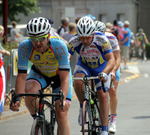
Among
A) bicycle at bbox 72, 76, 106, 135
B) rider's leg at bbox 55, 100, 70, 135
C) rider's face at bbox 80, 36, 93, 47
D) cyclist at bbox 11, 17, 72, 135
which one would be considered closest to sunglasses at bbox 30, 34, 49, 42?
cyclist at bbox 11, 17, 72, 135

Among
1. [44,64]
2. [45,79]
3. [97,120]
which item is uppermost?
[44,64]

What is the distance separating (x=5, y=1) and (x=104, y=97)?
8264 millimetres

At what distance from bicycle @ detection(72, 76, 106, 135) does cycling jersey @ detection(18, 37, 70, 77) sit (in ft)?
2.24

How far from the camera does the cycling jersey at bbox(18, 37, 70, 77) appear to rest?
6062mm

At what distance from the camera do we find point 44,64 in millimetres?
6297

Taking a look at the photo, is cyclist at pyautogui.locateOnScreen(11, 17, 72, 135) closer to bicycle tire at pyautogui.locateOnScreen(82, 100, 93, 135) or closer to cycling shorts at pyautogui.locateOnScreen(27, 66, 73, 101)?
cycling shorts at pyautogui.locateOnScreen(27, 66, 73, 101)

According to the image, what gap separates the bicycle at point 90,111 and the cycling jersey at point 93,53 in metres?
0.25

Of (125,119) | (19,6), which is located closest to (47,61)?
(125,119)

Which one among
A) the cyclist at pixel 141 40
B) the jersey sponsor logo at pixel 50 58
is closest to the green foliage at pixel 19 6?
the cyclist at pixel 141 40

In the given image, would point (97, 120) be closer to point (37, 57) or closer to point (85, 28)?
point (85, 28)

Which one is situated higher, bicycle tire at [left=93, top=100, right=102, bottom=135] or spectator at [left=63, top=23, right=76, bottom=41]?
spectator at [left=63, top=23, right=76, bottom=41]

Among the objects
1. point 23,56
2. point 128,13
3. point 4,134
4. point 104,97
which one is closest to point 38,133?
point 23,56

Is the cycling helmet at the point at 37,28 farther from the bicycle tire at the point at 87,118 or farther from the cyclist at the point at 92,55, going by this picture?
the bicycle tire at the point at 87,118

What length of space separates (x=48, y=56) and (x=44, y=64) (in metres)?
0.16
